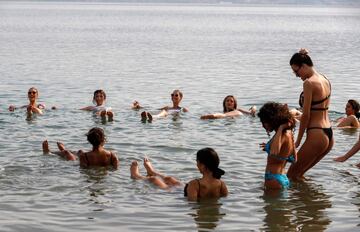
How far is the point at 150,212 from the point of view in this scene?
10.9 meters

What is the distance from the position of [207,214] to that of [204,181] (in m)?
0.56

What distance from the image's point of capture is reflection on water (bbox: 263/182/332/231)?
34.1 feet

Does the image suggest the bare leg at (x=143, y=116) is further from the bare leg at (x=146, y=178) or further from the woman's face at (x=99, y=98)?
the bare leg at (x=146, y=178)

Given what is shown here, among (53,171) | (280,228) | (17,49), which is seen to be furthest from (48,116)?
(17,49)

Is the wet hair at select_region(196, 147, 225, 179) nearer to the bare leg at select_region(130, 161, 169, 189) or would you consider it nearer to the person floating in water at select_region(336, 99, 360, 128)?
the bare leg at select_region(130, 161, 169, 189)

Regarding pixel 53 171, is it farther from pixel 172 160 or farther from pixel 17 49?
pixel 17 49

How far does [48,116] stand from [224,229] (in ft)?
36.7

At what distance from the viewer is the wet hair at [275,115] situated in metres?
10.6

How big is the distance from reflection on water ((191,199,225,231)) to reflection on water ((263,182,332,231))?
751 mm

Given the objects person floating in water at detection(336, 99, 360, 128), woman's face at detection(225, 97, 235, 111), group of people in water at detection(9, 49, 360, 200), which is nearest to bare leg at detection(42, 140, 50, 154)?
group of people in water at detection(9, 49, 360, 200)

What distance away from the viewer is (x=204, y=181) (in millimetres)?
11055

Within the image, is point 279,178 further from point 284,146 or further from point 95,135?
point 95,135

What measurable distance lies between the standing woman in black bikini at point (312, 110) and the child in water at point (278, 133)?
56cm

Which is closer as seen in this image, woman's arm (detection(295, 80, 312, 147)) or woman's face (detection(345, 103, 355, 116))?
woman's arm (detection(295, 80, 312, 147))
